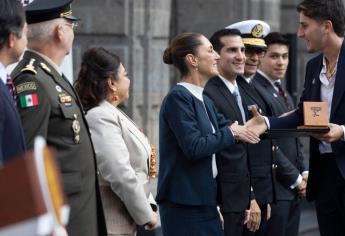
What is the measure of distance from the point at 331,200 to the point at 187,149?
86 cm

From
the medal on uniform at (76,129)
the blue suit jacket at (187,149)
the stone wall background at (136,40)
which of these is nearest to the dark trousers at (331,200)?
the blue suit jacket at (187,149)

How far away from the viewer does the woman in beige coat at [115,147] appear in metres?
5.50

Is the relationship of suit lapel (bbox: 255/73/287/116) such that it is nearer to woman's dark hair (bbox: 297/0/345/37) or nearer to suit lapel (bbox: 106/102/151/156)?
woman's dark hair (bbox: 297/0/345/37)

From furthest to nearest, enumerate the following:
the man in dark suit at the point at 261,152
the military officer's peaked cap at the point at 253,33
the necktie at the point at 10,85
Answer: the military officer's peaked cap at the point at 253,33 → the man in dark suit at the point at 261,152 → the necktie at the point at 10,85

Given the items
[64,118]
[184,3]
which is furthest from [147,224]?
[184,3]

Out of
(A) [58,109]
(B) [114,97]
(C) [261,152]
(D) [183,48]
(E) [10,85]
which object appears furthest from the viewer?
(C) [261,152]

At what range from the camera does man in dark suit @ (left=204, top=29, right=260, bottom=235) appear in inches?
251

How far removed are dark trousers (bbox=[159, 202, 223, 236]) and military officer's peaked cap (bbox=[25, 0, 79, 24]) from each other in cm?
142

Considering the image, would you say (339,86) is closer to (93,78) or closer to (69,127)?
(93,78)

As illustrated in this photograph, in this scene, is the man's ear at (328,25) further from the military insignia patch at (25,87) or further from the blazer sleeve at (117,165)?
the military insignia patch at (25,87)

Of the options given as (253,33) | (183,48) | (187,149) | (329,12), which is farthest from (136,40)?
(187,149)

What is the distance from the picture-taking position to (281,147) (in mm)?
7316

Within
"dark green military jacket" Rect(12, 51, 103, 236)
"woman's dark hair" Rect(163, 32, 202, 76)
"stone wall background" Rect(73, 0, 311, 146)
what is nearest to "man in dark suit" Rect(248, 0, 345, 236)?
"woman's dark hair" Rect(163, 32, 202, 76)

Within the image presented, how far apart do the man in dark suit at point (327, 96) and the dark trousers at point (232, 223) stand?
0.54 meters
